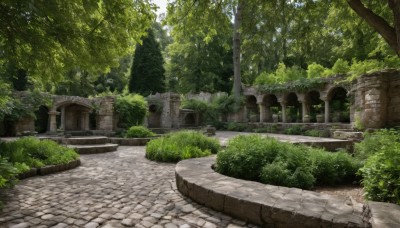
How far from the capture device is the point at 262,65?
34.6 m

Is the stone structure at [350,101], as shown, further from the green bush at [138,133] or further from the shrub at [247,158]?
the green bush at [138,133]

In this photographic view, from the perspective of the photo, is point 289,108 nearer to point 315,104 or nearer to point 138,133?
point 315,104

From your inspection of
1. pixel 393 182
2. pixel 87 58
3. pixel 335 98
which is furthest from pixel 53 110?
pixel 335 98

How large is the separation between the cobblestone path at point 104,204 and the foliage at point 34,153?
61cm

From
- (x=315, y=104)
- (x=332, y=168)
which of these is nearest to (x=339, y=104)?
(x=315, y=104)

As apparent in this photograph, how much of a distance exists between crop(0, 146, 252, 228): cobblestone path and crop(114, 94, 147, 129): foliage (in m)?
11.8

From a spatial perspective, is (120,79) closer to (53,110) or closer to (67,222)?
(53,110)

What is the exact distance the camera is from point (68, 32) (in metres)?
5.32

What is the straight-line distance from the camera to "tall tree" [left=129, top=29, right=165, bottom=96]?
1178 inches

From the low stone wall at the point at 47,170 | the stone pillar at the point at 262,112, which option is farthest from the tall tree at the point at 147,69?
the low stone wall at the point at 47,170

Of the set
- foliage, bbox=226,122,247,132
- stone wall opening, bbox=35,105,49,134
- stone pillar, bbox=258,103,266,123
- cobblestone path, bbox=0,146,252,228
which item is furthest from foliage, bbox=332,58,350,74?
stone wall opening, bbox=35,105,49,134

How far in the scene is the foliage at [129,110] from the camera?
1772cm

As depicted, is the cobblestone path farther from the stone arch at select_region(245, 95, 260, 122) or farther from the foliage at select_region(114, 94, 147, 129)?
the stone arch at select_region(245, 95, 260, 122)

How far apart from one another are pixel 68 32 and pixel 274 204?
4.91 metres
